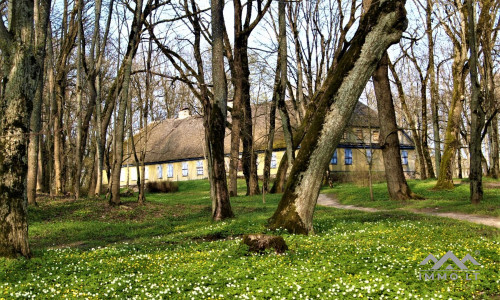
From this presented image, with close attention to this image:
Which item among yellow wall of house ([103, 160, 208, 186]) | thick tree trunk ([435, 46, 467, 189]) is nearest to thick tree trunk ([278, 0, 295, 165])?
thick tree trunk ([435, 46, 467, 189])

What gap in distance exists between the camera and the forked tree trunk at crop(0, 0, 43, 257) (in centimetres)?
784

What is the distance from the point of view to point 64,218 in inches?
619

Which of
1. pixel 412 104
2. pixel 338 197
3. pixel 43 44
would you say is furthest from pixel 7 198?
pixel 412 104

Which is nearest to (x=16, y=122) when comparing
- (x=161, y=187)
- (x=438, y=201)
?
(x=438, y=201)

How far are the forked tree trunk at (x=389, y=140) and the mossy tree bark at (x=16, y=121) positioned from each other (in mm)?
14766

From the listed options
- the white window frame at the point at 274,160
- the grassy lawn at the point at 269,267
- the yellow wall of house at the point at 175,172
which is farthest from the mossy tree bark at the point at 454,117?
the yellow wall of house at the point at 175,172

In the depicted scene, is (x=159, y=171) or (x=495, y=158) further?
(x=159, y=171)

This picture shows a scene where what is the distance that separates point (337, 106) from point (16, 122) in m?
6.83

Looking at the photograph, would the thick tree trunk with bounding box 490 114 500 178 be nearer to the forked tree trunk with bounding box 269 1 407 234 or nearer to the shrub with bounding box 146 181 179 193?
the forked tree trunk with bounding box 269 1 407 234

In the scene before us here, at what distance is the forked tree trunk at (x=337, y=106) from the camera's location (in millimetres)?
9922

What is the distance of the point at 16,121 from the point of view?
8.09m

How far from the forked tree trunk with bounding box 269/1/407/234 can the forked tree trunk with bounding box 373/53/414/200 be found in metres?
9.24

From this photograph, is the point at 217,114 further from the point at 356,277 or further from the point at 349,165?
the point at 349,165

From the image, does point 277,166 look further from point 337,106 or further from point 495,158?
point 337,106
